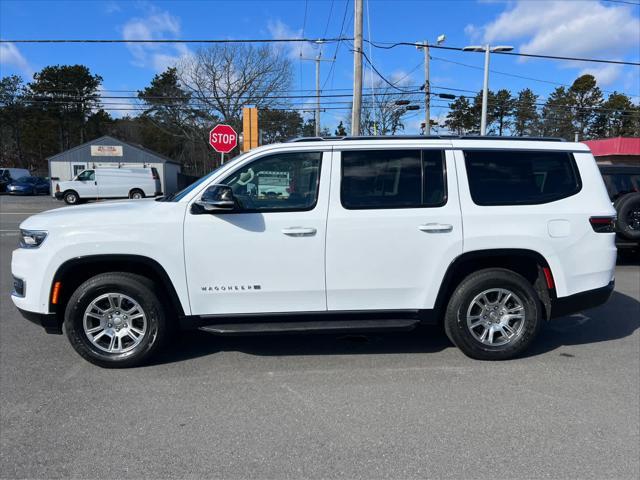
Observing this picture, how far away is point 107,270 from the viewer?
13.4 feet

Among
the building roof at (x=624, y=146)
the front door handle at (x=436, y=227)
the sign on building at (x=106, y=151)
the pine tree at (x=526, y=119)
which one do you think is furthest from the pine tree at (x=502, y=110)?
the front door handle at (x=436, y=227)

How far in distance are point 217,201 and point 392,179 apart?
1.53m

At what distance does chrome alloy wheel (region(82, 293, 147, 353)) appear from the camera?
3994 millimetres

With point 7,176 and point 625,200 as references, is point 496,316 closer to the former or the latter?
point 625,200

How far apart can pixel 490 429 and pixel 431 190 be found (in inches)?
78.8

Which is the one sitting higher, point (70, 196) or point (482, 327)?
point (70, 196)

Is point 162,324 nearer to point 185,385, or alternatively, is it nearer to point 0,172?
point 185,385

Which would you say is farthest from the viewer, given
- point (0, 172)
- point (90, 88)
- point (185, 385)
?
point (90, 88)

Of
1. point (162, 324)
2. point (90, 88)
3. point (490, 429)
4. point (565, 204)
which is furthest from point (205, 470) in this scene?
point (90, 88)

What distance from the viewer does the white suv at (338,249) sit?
12.8 ft

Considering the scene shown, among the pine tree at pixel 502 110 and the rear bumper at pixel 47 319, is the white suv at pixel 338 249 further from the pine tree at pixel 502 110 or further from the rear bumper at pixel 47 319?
the pine tree at pixel 502 110

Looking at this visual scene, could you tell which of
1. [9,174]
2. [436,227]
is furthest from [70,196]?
[436,227]

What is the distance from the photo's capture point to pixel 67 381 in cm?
383

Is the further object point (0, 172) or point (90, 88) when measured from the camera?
point (90, 88)
